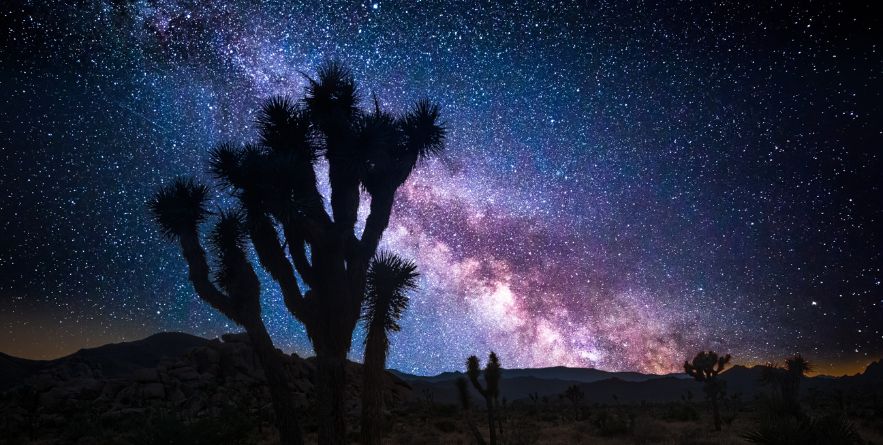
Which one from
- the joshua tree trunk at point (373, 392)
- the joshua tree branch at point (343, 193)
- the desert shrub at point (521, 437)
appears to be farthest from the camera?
the desert shrub at point (521, 437)

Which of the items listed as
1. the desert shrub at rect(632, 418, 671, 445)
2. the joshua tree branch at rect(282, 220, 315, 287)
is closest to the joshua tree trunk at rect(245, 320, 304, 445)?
the joshua tree branch at rect(282, 220, 315, 287)

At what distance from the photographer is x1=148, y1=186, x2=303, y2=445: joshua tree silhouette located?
942 centimetres

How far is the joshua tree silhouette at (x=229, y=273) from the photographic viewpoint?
9422 mm

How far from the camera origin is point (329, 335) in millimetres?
9117

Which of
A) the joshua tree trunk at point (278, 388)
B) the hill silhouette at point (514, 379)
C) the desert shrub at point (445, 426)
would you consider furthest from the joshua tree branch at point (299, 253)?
the hill silhouette at point (514, 379)

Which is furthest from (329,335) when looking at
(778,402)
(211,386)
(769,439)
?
(211,386)

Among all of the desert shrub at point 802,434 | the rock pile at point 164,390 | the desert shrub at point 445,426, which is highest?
the rock pile at point 164,390

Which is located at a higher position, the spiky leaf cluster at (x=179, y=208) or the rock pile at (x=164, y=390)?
the spiky leaf cluster at (x=179, y=208)

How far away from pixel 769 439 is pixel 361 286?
7772mm

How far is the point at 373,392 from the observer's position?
846 centimetres

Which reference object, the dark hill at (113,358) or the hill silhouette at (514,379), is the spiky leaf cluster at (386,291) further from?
the dark hill at (113,358)

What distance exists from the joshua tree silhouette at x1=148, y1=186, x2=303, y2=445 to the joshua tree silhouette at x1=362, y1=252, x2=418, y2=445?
2192mm

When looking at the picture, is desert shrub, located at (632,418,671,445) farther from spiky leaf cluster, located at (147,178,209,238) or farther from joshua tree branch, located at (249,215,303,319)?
spiky leaf cluster, located at (147,178,209,238)

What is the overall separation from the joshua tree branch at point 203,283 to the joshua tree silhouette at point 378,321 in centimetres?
334
